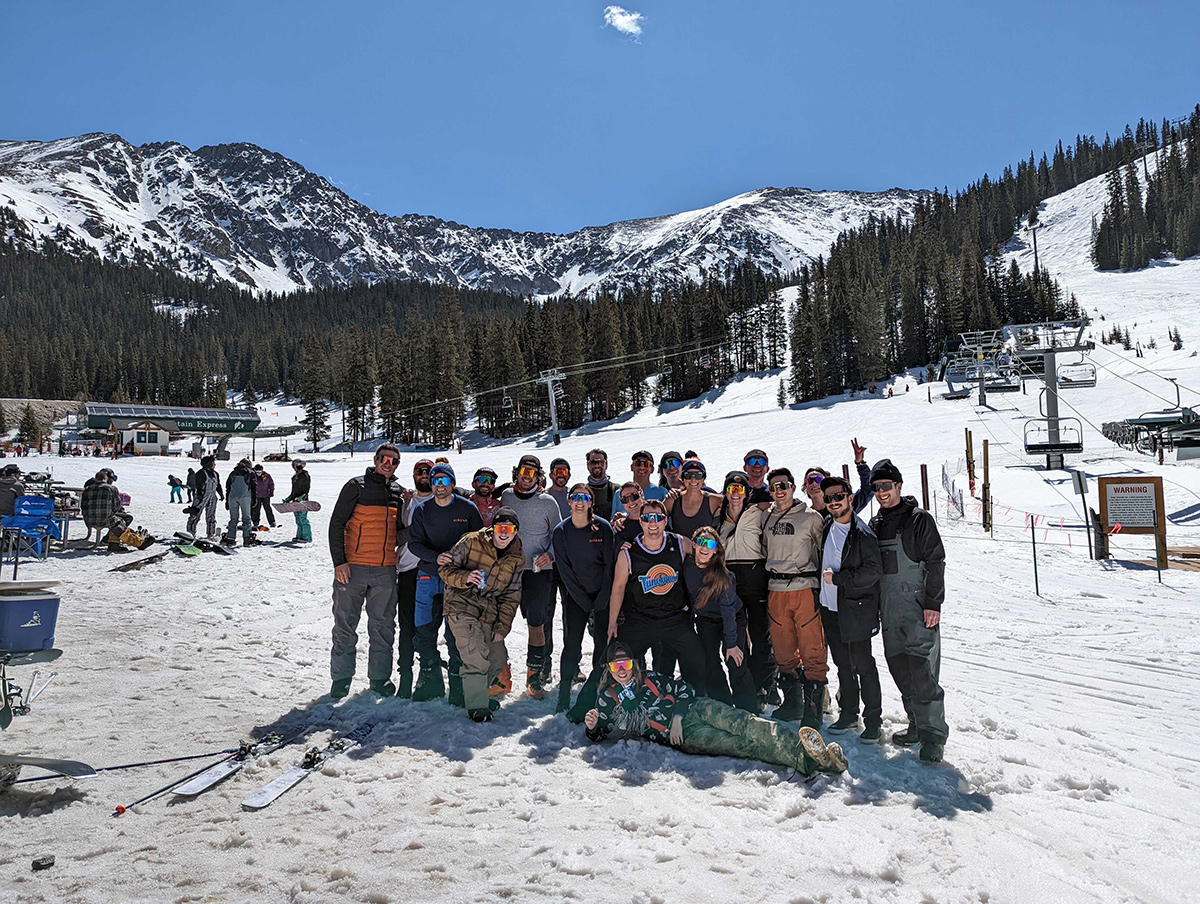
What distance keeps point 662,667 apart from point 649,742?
59cm

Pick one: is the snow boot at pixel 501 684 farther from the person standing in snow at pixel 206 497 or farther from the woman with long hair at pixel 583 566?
the person standing in snow at pixel 206 497

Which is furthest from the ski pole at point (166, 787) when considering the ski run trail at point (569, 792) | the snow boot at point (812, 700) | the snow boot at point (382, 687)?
the snow boot at point (812, 700)

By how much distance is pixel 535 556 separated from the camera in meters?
6.09

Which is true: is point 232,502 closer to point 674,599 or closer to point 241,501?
point 241,501

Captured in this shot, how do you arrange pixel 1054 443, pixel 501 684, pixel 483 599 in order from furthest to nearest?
pixel 1054 443 → pixel 501 684 → pixel 483 599

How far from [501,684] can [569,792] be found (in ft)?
5.84

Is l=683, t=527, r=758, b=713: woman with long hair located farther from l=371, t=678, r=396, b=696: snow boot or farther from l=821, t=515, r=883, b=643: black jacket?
l=371, t=678, r=396, b=696: snow boot

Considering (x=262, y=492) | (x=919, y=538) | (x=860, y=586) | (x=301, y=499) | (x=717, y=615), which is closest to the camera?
(x=919, y=538)

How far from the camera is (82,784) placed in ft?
14.0

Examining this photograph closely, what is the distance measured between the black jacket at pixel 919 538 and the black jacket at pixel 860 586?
0.34 feet

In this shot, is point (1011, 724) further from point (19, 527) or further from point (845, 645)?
point (19, 527)

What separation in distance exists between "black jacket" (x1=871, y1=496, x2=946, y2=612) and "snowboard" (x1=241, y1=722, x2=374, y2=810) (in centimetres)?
411

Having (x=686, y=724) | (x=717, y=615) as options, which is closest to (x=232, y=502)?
(x=717, y=615)

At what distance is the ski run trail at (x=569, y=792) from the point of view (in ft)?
11.1
